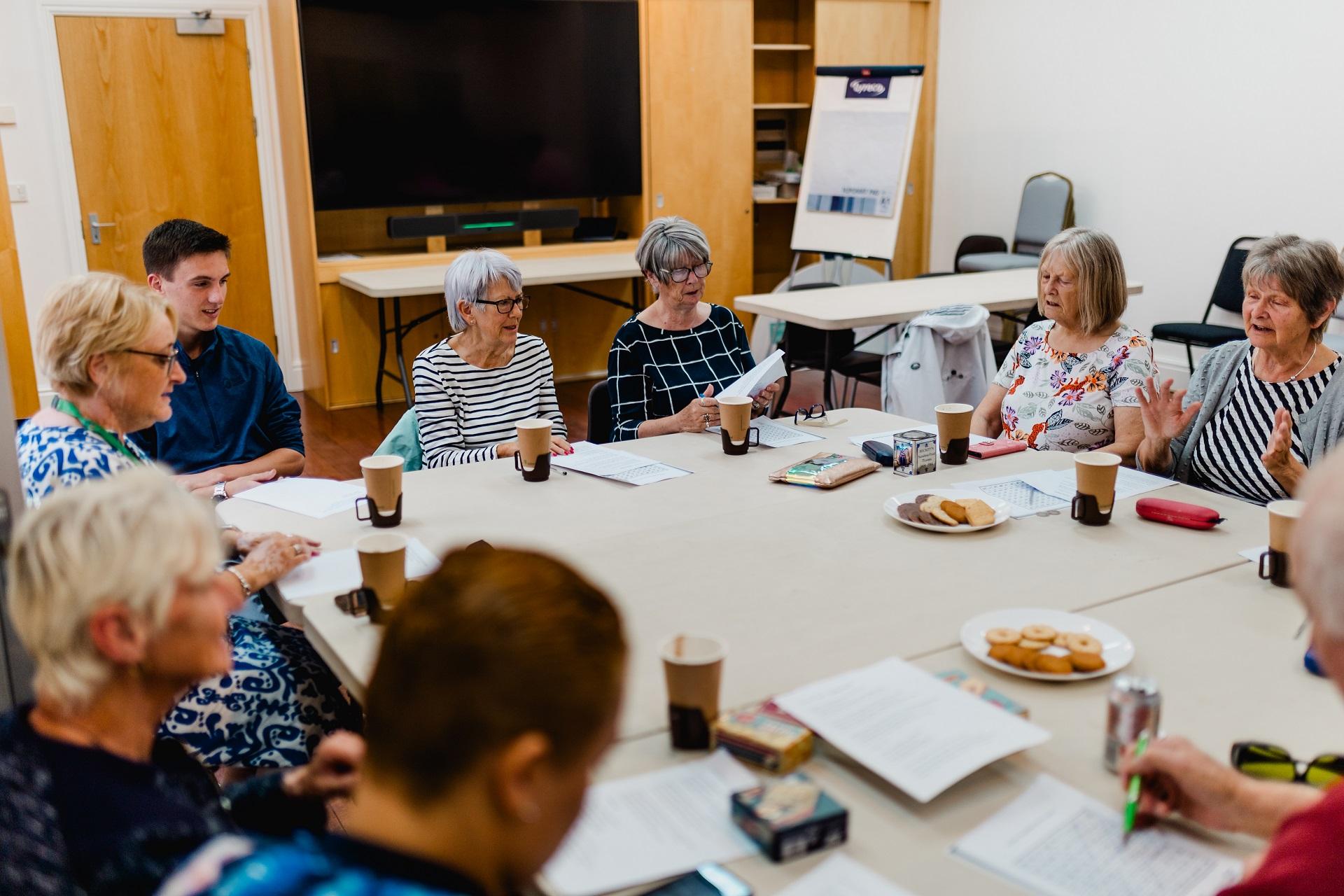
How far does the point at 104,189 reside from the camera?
6051mm

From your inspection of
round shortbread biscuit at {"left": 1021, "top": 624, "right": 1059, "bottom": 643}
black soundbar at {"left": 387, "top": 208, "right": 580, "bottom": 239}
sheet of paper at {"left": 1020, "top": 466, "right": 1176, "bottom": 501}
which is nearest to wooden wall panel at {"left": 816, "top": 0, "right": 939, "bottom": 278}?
black soundbar at {"left": 387, "top": 208, "right": 580, "bottom": 239}

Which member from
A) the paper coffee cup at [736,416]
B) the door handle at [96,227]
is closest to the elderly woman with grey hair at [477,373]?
the paper coffee cup at [736,416]

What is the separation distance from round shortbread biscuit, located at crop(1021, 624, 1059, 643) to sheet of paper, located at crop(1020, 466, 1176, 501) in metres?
0.74

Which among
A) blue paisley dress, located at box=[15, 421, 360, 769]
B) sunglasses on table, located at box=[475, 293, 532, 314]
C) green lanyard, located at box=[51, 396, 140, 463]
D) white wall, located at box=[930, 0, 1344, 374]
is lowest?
blue paisley dress, located at box=[15, 421, 360, 769]

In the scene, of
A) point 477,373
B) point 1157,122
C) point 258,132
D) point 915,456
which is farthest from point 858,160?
point 915,456

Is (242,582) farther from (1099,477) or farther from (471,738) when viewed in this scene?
(1099,477)

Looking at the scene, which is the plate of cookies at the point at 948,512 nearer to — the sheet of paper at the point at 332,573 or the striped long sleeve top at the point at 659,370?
the sheet of paper at the point at 332,573

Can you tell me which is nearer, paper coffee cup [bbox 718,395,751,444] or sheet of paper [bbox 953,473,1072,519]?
sheet of paper [bbox 953,473,1072,519]

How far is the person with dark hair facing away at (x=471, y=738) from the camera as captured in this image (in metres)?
0.79

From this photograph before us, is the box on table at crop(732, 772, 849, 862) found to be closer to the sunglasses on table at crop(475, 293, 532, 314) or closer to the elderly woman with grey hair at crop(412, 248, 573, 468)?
the elderly woman with grey hair at crop(412, 248, 573, 468)

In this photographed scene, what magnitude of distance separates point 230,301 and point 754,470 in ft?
16.0

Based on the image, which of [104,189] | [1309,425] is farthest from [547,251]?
[1309,425]

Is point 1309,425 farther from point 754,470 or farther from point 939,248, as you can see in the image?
point 939,248

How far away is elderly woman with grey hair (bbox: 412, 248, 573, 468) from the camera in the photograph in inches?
114
